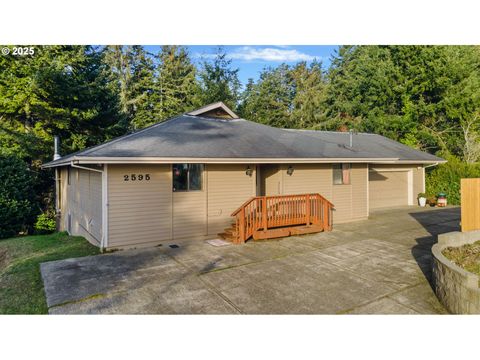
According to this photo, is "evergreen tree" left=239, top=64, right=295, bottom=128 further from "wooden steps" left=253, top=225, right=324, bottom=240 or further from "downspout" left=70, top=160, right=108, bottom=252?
"downspout" left=70, top=160, right=108, bottom=252

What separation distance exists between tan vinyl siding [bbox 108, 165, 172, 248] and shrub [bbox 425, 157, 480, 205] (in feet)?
50.1

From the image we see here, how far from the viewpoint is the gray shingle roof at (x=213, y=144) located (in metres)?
8.55

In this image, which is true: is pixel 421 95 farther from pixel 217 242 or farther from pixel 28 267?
pixel 28 267

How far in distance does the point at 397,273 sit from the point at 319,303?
2334 mm

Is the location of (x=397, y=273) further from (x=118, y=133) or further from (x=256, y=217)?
(x=118, y=133)

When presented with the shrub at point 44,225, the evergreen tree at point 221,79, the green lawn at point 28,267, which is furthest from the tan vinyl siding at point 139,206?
the evergreen tree at point 221,79

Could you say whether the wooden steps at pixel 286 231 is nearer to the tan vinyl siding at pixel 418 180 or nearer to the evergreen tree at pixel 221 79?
the tan vinyl siding at pixel 418 180

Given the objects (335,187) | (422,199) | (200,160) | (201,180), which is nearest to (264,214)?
(201,180)

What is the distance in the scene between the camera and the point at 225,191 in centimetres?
1002

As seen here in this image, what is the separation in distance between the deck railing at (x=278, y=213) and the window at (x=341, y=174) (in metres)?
1.72

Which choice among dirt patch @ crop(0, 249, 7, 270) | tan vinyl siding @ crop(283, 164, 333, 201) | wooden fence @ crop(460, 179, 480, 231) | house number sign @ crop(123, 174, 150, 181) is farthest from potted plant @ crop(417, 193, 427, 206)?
dirt patch @ crop(0, 249, 7, 270)

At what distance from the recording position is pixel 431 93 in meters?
24.1

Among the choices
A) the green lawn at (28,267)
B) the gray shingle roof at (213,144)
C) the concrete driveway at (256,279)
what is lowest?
the green lawn at (28,267)
